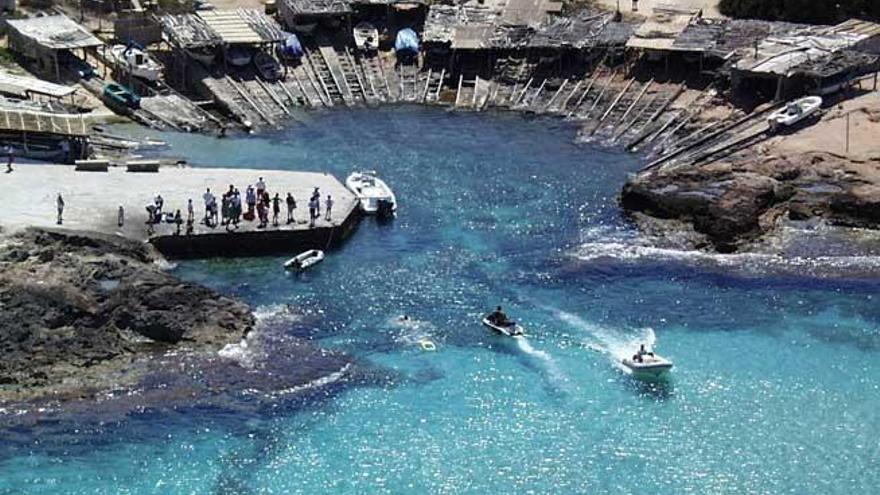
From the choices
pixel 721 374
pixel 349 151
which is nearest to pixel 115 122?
pixel 349 151

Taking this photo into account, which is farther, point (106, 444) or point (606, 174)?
point (606, 174)

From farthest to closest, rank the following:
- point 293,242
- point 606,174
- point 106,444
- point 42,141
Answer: point 606,174, point 42,141, point 293,242, point 106,444

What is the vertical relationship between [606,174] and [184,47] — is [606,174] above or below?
below

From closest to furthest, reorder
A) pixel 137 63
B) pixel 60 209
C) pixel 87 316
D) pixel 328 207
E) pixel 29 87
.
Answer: pixel 87 316, pixel 60 209, pixel 328 207, pixel 29 87, pixel 137 63

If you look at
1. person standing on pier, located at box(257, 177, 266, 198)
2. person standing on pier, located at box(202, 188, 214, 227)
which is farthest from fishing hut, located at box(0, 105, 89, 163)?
person standing on pier, located at box(257, 177, 266, 198)

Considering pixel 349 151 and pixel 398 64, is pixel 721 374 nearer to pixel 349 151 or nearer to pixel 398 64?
pixel 349 151

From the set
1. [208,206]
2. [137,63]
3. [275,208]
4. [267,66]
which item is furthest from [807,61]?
[137,63]

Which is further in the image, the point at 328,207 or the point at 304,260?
the point at 328,207

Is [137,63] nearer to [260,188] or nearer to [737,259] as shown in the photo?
[260,188]
